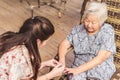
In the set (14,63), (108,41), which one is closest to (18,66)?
(14,63)

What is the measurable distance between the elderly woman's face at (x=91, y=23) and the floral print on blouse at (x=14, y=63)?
28.8 inches

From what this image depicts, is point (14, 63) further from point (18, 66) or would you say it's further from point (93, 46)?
point (93, 46)

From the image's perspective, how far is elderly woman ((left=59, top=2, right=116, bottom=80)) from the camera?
2592 mm

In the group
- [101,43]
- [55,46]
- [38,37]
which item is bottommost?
[55,46]

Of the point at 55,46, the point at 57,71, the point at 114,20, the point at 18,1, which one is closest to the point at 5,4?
the point at 18,1

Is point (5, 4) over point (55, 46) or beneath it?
over

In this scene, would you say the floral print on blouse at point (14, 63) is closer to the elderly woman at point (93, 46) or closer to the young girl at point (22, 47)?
the young girl at point (22, 47)

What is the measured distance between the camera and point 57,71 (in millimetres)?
2463

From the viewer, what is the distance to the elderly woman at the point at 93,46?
259 centimetres

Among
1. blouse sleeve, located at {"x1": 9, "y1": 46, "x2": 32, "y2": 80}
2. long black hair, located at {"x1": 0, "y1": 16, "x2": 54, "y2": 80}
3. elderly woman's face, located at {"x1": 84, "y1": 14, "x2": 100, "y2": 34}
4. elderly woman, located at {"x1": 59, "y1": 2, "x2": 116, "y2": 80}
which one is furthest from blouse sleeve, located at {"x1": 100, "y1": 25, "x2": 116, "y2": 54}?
blouse sleeve, located at {"x1": 9, "y1": 46, "x2": 32, "y2": 80}

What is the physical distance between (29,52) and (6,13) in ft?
11.2

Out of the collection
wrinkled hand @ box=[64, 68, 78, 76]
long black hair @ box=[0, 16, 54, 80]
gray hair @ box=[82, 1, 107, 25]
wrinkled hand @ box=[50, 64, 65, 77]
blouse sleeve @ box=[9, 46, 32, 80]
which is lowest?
wrinkled hand @ box=[64, 68, 78, 76]

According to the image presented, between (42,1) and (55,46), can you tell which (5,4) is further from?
(55,46)

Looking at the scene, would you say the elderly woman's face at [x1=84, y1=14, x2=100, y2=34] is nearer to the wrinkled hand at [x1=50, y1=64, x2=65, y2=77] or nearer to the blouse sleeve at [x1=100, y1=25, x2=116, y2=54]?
the blouse sleeve at [x1=100, y1=25, x2=116, y2=54]
